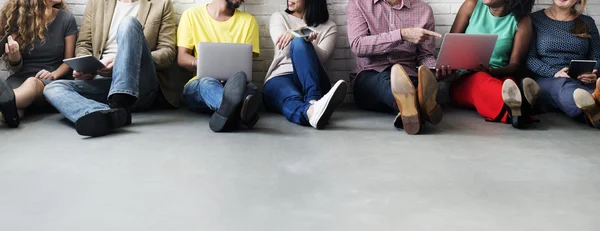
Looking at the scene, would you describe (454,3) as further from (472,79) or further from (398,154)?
(398,154)

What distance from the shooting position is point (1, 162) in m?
2.29

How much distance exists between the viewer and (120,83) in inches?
117

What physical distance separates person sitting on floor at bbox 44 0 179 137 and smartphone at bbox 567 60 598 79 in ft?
7.66

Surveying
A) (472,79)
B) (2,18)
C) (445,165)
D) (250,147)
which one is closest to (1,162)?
(250,147)

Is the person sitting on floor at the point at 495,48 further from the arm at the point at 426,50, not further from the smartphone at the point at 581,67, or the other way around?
the smartphone at the point at 581,67

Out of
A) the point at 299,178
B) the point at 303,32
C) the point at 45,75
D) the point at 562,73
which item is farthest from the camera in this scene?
the point at 562,73

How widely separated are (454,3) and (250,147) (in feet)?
7.10

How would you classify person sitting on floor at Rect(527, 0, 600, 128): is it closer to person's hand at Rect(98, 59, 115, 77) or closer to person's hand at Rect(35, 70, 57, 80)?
person's hand at Rect(98, 59, 115, 77)

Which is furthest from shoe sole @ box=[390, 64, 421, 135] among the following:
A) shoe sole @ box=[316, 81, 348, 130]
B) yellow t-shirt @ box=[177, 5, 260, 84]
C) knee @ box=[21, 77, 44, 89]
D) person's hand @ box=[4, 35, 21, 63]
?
person's hand @ box=[4, 35, 21, 63]

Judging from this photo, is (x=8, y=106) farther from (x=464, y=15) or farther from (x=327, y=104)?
(x=464, y=15)

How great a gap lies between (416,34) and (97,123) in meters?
1.69

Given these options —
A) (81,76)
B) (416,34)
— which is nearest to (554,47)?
(416,34)

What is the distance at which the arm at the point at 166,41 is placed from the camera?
3547 mm

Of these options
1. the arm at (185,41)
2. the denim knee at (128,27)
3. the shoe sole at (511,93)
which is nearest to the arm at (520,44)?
the shoe sole at (511,93)
